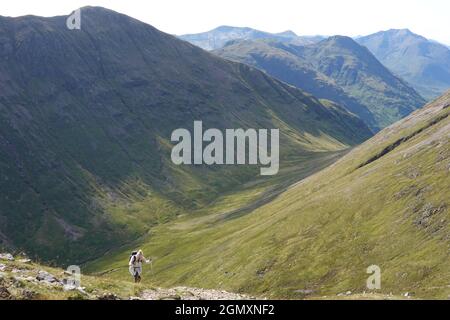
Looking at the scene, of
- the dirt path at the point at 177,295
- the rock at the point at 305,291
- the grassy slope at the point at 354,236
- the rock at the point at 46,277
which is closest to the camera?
the rock at the point at 46,277

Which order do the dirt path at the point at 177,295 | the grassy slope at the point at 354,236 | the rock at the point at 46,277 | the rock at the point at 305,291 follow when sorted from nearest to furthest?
the rock at the point at 46,277 → the dirt path at the point at 177,295 → the grassy slope at the point at 354,236 → the rock at the point at 305,291

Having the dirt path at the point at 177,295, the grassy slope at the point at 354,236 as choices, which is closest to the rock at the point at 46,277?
the dirt path at the point at 177,295

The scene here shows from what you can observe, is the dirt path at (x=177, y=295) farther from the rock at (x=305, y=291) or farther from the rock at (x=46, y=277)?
the rock at (x=305, y=291)

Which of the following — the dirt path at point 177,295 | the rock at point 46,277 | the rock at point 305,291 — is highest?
the rock at point 46,277

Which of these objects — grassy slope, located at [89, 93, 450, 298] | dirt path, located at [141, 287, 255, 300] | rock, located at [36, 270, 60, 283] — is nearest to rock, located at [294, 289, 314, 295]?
grassy slope, located at [89, 93, 450, 298]

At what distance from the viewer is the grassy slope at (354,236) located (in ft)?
278

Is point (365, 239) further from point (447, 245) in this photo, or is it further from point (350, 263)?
point (447, 245)

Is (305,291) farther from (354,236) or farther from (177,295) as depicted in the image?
(177,295)

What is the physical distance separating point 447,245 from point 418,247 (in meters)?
5.43

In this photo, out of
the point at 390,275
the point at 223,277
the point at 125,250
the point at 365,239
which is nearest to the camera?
the point at 390,275

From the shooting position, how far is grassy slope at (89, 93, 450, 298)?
84625mm

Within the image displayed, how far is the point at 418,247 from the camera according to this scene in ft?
283

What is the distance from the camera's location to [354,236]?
3981 inches
